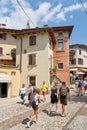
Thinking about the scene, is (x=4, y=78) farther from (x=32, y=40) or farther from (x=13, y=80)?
(x=32, y=40)

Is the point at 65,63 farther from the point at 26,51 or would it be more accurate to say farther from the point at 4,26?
the point at 4,26

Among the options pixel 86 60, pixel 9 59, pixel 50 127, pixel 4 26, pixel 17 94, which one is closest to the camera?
pixel 50 127

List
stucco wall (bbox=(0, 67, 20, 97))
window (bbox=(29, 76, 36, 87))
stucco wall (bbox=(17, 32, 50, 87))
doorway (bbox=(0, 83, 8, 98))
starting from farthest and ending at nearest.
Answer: window (bbox=(29, 76, 36, 87)) → stucco wall (bbox=(17, 32, 50, 87)) → stucco wall (bbox=(0, 67, 20, 97)) → doorway (bbox=(0, 83, 8, 98))

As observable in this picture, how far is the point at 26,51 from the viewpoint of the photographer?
32875mm

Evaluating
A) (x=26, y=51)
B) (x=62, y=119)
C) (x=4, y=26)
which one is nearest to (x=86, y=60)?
(x=4, y=26)

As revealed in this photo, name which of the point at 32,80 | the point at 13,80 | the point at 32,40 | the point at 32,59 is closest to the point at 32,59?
the point at 32,59

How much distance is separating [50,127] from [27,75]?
2139 centimetres

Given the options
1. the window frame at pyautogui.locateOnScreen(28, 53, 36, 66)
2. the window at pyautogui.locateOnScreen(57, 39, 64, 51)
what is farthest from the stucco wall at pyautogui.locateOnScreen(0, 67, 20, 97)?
the window at pyautogui.locateOnScreen(57, 39, 64, 51)

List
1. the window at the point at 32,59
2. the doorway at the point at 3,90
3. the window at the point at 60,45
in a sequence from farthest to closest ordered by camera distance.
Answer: the window at the point at 60,45 → the window at the point at 32,59 → the doorway at the point at 3,90

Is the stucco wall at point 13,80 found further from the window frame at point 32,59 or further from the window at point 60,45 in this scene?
the window at point 60,45

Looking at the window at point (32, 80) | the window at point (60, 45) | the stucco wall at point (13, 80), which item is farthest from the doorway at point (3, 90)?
the window at point (60, 45)

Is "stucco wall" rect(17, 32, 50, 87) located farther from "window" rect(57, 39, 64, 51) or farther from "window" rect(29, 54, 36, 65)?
"window" rect(57, 39, 64, 51)

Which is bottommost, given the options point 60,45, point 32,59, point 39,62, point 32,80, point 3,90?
point 3,90

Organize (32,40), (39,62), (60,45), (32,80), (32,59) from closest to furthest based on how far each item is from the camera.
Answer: (39,62), (32,80), (32,59), (32,40), (60,45)
